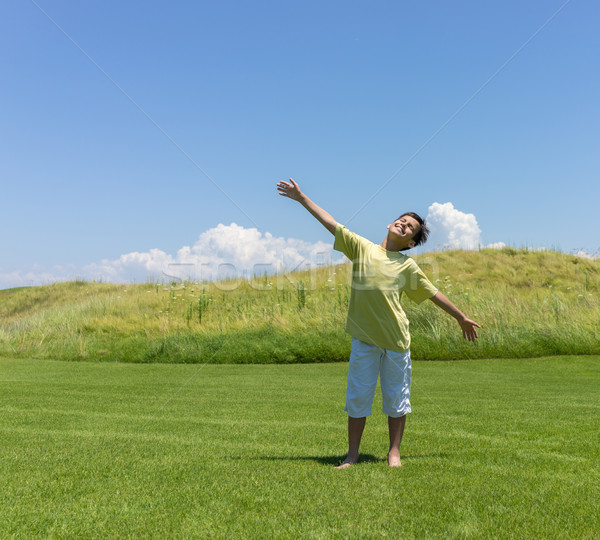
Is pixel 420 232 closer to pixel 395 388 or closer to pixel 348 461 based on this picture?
pixel 395 388

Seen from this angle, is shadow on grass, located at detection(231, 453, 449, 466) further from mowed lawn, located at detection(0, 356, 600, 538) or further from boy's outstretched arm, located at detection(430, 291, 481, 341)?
boy's outstretched arm, located at detection(430, 291, 481, 341)

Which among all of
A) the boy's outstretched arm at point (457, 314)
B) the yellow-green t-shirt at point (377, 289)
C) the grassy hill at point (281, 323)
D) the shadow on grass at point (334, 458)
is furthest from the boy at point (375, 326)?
the grassy hill at point (281, 323)

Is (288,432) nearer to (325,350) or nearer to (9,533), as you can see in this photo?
(9,533)

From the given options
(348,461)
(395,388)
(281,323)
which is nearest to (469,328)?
(395,388)

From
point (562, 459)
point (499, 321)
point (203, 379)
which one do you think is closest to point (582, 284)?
point (499, 321)

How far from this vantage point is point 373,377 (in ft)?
13.5

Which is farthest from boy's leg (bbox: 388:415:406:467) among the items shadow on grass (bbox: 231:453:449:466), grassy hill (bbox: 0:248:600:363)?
grassy hill (bbox: 0:248:600:363)

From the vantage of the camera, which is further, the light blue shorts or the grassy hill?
the grassy hill

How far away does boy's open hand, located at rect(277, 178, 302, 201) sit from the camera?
14.0 feet

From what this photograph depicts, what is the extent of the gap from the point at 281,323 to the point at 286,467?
12319mm

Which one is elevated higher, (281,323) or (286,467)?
(281,323)

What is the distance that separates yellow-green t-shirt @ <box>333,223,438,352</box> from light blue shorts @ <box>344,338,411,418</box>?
7 centimetres

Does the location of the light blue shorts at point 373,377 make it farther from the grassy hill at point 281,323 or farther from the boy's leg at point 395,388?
the grassy hill at point 281,323

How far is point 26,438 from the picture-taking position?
4906 mm
